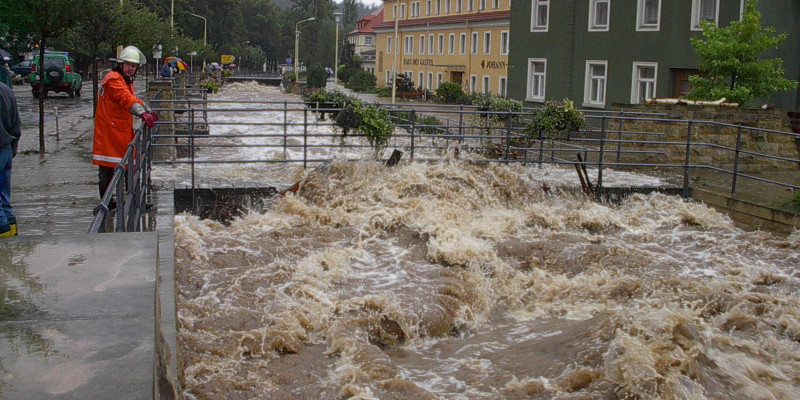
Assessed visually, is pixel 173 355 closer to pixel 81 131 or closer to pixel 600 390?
pixel 600 390

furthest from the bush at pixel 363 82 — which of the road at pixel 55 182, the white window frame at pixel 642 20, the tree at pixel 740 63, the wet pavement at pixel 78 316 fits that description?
the wet pavement at pixel 78 316

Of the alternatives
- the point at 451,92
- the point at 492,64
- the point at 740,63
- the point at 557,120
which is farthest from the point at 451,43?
the point at 557,120

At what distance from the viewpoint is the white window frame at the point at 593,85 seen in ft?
99.6

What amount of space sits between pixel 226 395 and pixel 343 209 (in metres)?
6.92

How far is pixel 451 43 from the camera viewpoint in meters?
58.5

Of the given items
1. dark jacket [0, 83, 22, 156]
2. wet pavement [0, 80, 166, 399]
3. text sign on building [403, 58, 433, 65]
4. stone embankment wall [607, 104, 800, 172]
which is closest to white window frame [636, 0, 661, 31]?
stone embankment wall [607, 104, 800, 172]

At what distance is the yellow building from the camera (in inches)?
2050

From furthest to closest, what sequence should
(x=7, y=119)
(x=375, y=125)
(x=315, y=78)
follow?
(x=315, y=78), (x=375, y=125), (x=7, y=119)

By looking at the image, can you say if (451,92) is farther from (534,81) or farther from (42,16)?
(42,16)

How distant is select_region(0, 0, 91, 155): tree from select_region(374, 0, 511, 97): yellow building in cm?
2954

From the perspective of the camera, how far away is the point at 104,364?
7.64 ft

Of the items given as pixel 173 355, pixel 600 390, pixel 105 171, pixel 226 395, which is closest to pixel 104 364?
pixel 173 355

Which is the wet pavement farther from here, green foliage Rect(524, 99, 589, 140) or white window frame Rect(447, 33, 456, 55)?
white window frame Rect(447, 33, 456, 55)

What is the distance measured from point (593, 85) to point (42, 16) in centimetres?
2099
